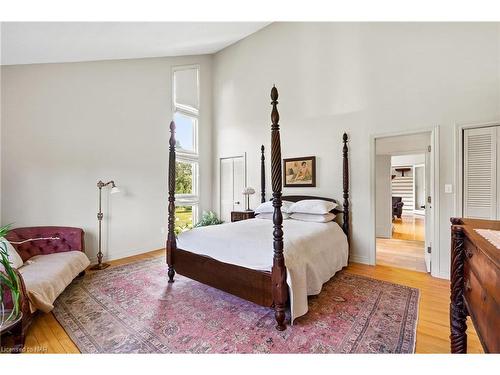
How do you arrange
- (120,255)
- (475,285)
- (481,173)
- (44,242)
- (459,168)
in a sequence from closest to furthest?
1. (475,285)
2. (481,173)
3. (459,168)
4. (44,242)
5. (120,255)

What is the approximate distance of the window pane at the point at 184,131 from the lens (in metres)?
5.08

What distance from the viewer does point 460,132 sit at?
2885mm

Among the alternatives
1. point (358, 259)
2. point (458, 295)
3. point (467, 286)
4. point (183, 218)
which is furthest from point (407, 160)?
point (467, 286)

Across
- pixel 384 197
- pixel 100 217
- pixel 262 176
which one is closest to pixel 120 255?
pixel 100 217

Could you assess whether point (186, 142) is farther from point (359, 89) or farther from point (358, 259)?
point (358, 259)

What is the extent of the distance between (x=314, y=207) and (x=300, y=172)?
935mm

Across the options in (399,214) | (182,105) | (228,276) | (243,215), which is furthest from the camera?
(399,214)

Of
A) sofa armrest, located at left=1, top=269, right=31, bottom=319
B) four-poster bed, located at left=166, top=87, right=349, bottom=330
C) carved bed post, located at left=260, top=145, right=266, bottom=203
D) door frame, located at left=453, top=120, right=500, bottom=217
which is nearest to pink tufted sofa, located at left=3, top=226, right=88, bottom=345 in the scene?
sofa armrest, located at left=1, top=269, right=31, bottom=319

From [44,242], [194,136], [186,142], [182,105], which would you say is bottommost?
[44,242]

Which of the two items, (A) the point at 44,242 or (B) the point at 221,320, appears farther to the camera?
(A) the point at 44,242

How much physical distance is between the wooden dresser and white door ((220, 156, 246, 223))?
159 inches

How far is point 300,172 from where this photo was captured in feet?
13.9

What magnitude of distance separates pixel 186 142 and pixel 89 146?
76.7 inches

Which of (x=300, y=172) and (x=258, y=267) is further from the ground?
(x=300, y=172)
